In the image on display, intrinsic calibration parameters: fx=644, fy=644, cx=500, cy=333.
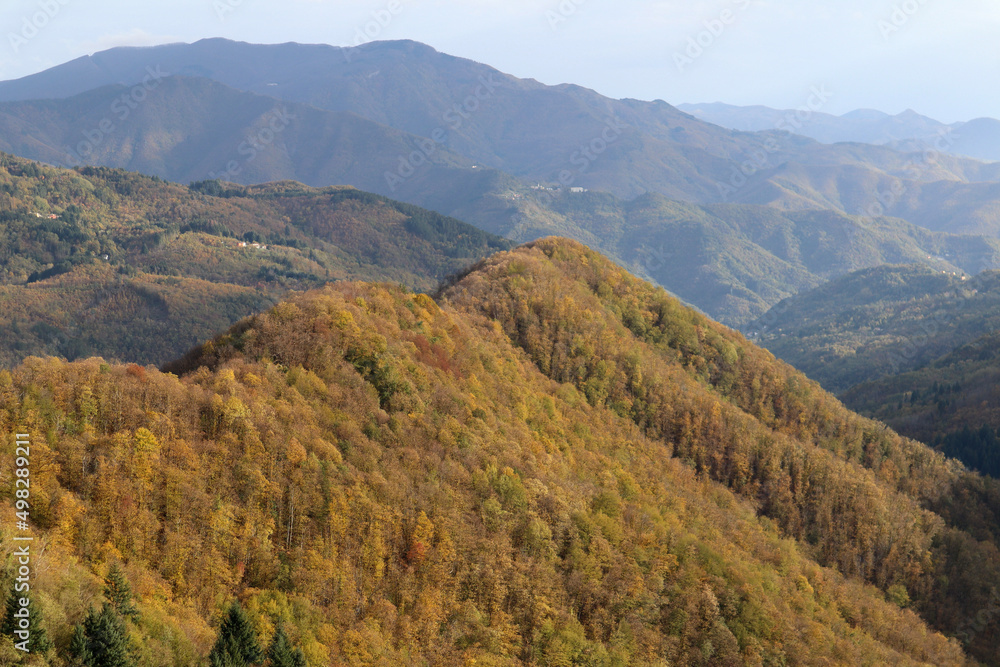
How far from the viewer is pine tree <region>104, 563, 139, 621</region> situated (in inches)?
1547

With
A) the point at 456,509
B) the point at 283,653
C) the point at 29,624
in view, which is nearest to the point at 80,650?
the point at 29,624

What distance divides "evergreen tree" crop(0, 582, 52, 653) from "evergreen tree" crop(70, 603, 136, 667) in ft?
5.12

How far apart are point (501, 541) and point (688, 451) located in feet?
217

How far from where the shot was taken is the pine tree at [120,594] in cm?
3928

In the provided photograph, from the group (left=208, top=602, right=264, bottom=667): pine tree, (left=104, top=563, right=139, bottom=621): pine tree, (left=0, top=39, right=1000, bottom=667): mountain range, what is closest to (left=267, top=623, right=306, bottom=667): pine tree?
(left=0, top=39, right=1000, bottom=667): mountain range

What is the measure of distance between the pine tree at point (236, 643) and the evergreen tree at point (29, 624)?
9727 millimetres

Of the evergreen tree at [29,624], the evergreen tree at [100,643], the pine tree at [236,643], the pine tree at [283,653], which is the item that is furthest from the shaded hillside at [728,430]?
the evergreen tree at [29,624]

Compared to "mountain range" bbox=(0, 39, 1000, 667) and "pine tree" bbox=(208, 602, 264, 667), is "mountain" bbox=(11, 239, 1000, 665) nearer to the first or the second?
"mountain range" bbox=(0, 39, 1000, 667)

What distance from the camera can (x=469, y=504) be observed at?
67.2 meters

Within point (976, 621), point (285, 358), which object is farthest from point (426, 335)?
point (976, 621)

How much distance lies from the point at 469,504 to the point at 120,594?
3384 centimetres

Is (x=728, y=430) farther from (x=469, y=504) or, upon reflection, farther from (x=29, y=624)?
(x=29, y=624)

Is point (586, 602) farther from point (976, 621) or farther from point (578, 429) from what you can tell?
point (976, 621)

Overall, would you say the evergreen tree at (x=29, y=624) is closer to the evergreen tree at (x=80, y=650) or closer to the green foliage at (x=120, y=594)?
the evergreen tree at (x=80, y=650)
